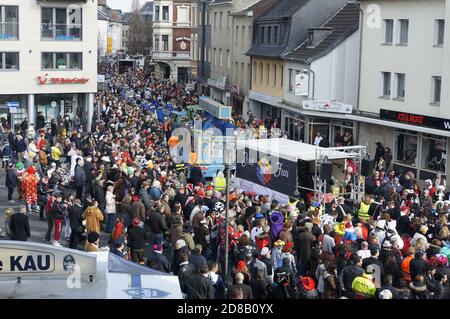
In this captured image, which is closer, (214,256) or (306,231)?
(306,231)

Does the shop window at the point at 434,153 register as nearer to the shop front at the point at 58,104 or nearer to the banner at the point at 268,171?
the banner at the point at 268,171

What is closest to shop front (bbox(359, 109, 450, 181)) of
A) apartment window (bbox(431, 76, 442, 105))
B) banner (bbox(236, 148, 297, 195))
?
apartment window (bbox(431, 76, 442, 105))

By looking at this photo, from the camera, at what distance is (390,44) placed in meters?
33.8

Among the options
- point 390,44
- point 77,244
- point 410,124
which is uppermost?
point 390,44

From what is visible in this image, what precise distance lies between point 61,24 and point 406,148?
22.3 metres

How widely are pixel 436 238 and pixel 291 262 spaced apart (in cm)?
338

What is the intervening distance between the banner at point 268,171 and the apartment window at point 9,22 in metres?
22.6

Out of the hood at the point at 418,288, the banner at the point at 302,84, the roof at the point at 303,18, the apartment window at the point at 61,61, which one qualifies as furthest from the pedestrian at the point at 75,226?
the apartment window at the point at 61,61

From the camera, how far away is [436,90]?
3103 centimetres

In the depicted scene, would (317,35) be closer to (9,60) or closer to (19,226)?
(9,60)

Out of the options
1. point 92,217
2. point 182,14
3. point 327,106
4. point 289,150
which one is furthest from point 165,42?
point 92,217
